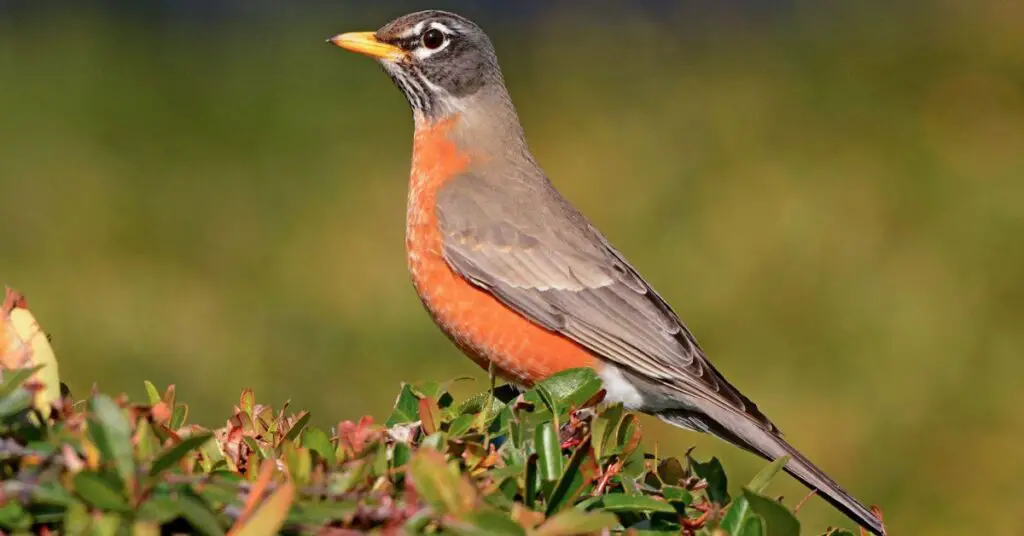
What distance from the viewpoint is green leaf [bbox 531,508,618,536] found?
198cm

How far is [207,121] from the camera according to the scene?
9.75 m

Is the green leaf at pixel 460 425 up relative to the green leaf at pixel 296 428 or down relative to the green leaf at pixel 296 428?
up

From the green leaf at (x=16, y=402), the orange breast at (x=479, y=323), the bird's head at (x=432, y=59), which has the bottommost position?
the orange breast at (x=479, y=323)

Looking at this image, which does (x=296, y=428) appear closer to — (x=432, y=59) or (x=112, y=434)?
(x=112, y=434)

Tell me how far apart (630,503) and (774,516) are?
0.77 feet

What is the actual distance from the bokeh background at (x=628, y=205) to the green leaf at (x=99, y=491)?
164 inches

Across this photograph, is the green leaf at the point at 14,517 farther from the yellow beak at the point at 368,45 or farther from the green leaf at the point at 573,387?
the yellow beak at the point at 368,45

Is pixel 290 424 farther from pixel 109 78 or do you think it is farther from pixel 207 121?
pixel 109 78

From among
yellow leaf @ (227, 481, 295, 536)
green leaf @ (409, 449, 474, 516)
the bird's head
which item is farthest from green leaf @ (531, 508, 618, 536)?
the bird's head

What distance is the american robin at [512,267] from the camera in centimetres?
425

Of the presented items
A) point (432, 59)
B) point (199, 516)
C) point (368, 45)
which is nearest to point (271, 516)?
point (199, 516)

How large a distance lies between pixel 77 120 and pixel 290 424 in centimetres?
747

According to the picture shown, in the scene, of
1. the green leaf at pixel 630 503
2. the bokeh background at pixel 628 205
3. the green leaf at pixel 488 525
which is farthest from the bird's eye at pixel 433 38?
the green leaf at pixel 488 525

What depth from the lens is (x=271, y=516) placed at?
1813mm
